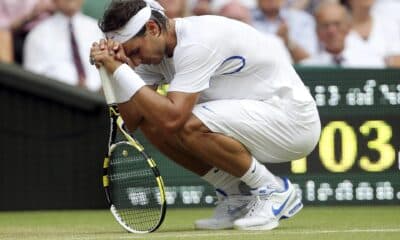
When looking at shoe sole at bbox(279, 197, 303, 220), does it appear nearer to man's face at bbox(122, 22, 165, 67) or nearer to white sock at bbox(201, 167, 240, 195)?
white sock at bbox(201, 167, 240, 195)

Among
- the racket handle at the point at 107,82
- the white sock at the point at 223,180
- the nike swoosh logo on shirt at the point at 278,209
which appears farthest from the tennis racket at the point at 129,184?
the nike swoosh logo on shirt at the point at 278,209

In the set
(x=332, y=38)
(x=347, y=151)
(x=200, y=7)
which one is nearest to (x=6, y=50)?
(x=200, y=7)

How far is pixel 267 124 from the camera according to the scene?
6.84 metres

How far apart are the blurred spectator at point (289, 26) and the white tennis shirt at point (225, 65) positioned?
14.8 feet

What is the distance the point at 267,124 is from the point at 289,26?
15.9 feet

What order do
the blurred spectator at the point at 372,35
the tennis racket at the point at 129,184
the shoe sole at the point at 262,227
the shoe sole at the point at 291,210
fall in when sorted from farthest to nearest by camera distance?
the blurred spectator at the point at 372,35 → the shoe sole at the point at 291,210 → the shoe sole at the point at 262,227 → the tennis racket at the point at 129,184

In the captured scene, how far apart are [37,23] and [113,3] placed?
169 inches

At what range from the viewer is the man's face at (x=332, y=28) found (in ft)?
38.0

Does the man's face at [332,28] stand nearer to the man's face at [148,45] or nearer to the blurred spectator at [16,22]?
the blurred spectator at [16,22]

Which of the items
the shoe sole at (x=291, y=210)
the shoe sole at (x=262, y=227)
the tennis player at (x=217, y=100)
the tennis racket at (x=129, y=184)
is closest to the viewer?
the tennis player at (x=217, y=100)

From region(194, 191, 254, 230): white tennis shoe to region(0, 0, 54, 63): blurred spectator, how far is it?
4181mm

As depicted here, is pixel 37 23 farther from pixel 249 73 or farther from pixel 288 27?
pixel 249 73

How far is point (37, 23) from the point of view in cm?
1080

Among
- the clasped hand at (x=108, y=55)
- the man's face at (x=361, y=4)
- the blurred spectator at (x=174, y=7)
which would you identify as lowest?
the man's face at (x=361, y=4)
